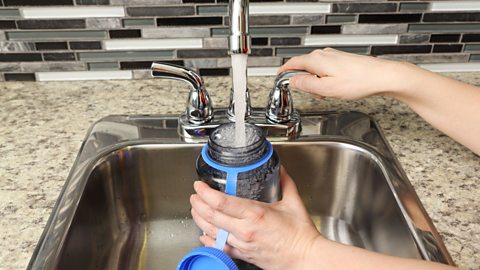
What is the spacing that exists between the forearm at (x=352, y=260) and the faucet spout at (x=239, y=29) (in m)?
0.26

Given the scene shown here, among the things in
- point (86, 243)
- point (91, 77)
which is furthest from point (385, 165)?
point (91, 77)

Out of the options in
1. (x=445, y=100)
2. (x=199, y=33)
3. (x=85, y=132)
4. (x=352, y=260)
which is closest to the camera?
(x=352, y=260)

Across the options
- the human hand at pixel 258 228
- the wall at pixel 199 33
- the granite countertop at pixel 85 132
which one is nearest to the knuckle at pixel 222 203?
the human hand at pixel 258 228

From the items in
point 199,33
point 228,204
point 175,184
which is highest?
point 199,33

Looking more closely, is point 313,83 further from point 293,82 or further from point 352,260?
point 352,260

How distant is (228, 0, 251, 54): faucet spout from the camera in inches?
23.4

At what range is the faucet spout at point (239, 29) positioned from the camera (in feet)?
1.95

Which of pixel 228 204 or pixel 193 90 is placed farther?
pixel 193 90

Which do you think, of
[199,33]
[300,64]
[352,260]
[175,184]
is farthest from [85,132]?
[352,260]

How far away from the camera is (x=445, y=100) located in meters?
0.69

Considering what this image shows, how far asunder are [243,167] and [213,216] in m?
0.07

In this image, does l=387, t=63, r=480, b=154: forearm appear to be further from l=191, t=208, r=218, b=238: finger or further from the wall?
l=191, t=208, r=218, b=238: finger

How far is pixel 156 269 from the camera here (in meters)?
0.73

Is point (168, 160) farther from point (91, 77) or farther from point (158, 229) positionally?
point (91, 77)
